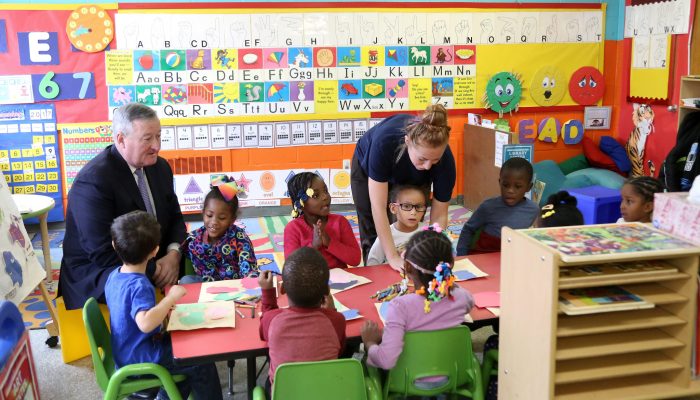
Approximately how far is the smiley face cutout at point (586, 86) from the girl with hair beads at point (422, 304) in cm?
487

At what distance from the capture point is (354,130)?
6.21m

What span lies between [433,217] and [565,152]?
13.0 feet

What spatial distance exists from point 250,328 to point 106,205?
1.03 meters

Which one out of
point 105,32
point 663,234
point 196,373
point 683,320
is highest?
point 105,32

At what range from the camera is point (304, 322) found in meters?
2.03

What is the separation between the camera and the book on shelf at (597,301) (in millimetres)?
1823

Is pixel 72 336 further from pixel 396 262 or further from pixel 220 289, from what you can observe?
pixel 396 262

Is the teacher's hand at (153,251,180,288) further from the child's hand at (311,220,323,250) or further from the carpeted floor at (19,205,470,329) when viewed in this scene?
the carpeted floor at (19,205,470,329)

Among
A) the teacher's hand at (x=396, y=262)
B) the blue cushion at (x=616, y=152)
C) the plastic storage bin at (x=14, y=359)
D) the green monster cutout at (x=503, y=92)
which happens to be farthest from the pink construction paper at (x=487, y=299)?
the blue cushion at (x=616, y=152)

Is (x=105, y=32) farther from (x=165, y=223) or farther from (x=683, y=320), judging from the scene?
(x=683, y=320)

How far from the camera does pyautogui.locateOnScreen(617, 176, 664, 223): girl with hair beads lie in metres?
3.11

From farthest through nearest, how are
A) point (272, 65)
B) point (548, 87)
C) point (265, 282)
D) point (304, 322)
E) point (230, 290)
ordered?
1. point (548, 87)
2. point (272, 65)
3. point (230, 290)
4. point (265, 282)
5. point (304, 322)

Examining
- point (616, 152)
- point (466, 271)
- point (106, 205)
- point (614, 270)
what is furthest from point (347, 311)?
point (616, 152)

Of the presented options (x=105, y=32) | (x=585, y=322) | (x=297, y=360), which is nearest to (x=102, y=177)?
(x=297, y=360)
